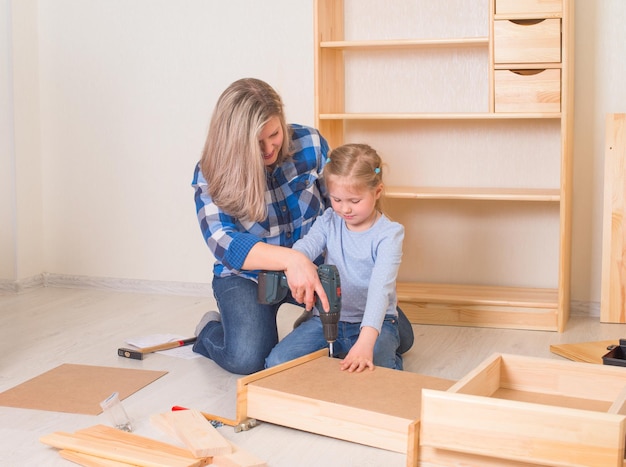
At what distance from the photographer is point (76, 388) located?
255 cm

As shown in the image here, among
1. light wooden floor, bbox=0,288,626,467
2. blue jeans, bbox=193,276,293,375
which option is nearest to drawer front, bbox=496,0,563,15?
light wooden floor, bbox=0,288,626,467

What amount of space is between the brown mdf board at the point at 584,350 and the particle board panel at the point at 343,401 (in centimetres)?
89

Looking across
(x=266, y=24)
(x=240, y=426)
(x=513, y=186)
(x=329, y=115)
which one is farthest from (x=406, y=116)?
(x=240, y=426)

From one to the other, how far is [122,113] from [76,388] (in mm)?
1978

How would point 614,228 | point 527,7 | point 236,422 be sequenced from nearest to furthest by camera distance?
point 236,422 → point 527,7 → point 614,228

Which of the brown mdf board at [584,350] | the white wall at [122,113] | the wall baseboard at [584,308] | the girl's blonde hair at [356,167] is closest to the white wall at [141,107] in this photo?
the white wall at [122,113]

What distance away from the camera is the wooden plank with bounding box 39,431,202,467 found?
1896mm

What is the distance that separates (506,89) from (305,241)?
115cm

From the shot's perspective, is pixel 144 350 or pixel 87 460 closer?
pixel 87 460

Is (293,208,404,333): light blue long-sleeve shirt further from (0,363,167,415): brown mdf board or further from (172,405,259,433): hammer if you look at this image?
(0,363,167,415): brown mdf board

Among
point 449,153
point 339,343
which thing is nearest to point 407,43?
point 449,153

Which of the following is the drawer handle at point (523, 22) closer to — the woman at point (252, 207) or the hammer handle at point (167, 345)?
the woman at point (252, 207)

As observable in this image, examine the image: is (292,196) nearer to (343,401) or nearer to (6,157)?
(343,401)

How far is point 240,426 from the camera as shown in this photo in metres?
2.16
